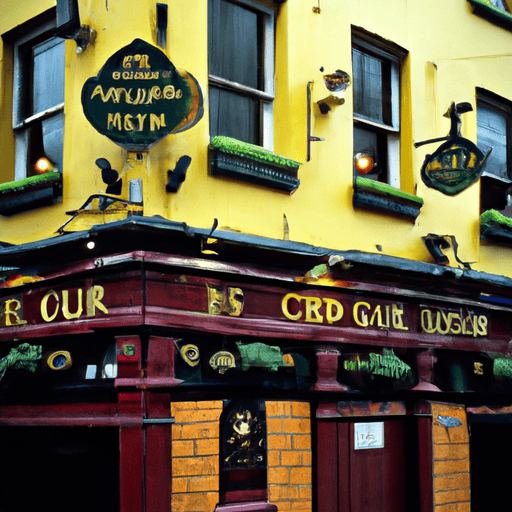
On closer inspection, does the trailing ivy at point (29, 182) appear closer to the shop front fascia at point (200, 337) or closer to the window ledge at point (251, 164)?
the shop front fascia at point (200, 337)

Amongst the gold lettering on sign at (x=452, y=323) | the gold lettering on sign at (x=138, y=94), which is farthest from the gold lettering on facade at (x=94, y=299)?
the gold lettering on sign at (x=452, y=323)

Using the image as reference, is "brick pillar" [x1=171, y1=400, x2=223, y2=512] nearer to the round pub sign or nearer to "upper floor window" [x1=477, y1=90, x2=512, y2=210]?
the round pub sign

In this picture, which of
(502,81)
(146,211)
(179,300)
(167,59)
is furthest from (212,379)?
(502,81)

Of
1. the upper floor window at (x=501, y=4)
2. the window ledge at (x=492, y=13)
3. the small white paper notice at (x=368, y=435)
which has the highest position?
the upper floor window at (x=501, y=4)

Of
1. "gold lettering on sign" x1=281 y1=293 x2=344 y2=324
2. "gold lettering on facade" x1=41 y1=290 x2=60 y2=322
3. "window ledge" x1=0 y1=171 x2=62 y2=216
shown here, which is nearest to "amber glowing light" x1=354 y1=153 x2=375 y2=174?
"gold lettering on sign" x1=281 y1=293 x2=344 y2=324

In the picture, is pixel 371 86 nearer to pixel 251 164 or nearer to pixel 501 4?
pixel 251 164

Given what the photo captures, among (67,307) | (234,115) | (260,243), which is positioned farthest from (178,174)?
(67,307)

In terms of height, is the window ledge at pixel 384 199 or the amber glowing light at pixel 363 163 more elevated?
the amber glowing light at pixel 363 163

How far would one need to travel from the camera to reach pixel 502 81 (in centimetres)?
987

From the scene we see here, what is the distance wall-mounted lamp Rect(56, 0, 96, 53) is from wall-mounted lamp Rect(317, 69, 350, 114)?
2.12 m

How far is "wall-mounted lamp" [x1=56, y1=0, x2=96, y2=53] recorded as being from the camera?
6.67 metres

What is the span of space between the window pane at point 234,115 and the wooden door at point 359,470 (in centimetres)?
258

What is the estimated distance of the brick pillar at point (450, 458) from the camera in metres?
8.26

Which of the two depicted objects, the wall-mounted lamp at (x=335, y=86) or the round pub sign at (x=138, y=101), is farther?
the wall-mounted lamp at (x=335, y=86)
